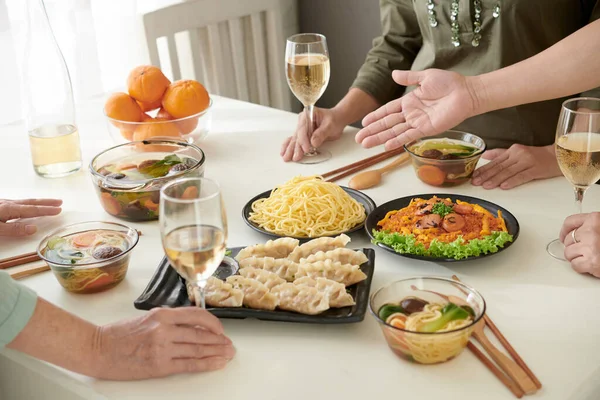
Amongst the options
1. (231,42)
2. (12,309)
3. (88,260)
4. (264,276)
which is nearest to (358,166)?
(264,276)

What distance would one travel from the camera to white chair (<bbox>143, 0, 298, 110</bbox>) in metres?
2.87

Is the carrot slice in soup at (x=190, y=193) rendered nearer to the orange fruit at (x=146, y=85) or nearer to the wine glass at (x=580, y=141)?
the wine glass at (x=580, y=141)

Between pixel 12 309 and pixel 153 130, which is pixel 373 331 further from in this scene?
pixel 153 130

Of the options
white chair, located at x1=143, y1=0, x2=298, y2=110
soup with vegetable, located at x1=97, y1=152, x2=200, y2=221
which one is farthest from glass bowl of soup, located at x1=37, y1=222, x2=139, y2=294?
white chair, located at x1=143, y1=0, x2=298, y2=110

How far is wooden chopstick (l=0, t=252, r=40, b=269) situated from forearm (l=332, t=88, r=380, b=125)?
0.95 metres

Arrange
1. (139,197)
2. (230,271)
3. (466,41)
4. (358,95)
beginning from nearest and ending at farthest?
1. (230,271)
2. (139,197)
3. (466,41)
4. (358,95)

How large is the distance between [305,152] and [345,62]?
1680 mm

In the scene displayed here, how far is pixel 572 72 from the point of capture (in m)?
1.59

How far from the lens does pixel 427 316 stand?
110 centimetres

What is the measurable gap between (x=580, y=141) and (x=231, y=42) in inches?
83.6

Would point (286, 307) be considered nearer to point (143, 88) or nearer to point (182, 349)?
point (182, 349)

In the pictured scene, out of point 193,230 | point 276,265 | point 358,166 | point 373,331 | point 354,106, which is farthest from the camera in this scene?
point 354,106

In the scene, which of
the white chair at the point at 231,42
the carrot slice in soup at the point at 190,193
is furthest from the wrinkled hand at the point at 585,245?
the white chair at the point at 231,42

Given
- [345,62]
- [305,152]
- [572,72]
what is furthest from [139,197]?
[345,62]
